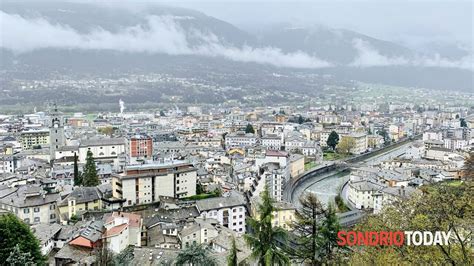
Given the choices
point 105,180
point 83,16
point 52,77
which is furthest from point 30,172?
point 83,16

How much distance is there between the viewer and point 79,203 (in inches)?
656

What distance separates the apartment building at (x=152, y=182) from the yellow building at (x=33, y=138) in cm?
2121

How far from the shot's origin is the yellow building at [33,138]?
121 ft

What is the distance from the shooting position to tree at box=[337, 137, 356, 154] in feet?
126

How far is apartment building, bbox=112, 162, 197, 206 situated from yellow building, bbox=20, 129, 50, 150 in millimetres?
21211

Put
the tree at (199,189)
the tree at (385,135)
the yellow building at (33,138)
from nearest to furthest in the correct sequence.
Result: the tree at (199,189) → the yellow building at (33,138) → the tree at (385,135)

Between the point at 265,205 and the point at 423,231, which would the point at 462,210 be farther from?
the point at 265,205

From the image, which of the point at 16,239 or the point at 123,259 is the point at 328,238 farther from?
the point at 16,239

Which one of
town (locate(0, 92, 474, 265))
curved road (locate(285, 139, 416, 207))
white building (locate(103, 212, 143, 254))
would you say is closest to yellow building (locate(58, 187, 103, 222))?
town (locate(0, 92, 474, 265))

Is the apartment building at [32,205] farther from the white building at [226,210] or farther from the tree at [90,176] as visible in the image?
the white building at [226,210]

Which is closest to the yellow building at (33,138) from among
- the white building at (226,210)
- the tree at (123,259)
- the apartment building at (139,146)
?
the apartment building at (139,146)

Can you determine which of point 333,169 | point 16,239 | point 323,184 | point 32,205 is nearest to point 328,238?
point 16,239

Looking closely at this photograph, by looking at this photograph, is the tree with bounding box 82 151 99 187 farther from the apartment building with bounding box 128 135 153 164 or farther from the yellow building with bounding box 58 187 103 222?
the apartment building with bounding box 128 135 153 164

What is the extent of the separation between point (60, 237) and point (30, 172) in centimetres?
1216
